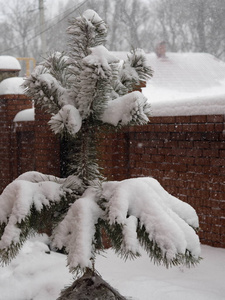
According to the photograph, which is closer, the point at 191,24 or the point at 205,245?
the point at 205,245

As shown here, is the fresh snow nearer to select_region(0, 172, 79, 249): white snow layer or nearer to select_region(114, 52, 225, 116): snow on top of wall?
select_region(0, 172, 79, 249): white snow layer

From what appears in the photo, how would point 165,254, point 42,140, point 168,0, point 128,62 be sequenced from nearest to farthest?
point 165,254 < point 128,62 < point 42,140 < point 168,0

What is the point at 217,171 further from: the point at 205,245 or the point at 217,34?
the point at 217,34

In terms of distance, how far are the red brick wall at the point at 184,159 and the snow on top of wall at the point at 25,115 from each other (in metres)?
1.69

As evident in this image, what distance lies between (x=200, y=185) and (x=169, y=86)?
A: 1492 centimetres

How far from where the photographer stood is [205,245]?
3840 millimetres

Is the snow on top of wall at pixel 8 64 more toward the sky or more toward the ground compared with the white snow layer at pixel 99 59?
more toward the sky

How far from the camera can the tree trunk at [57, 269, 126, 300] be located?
199cm

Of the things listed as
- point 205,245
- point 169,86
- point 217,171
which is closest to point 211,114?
point 217,171

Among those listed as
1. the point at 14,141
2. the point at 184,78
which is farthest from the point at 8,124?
the point at 184,78

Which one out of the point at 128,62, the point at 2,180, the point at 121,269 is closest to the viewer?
the point at 128,62

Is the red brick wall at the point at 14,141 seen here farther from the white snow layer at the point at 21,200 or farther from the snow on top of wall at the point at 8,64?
the white snow layer at the point at 21,200

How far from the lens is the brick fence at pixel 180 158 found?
12.1 ft

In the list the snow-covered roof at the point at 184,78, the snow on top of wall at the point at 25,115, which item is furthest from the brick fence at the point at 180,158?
the snow-covered roof at the point at 184,78
